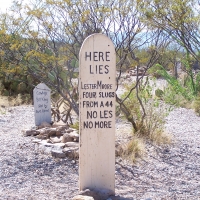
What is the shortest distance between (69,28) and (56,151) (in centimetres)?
219

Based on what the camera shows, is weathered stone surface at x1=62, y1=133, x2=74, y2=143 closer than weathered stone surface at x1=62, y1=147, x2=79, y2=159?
No

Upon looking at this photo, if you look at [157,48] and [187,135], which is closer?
[157,48]

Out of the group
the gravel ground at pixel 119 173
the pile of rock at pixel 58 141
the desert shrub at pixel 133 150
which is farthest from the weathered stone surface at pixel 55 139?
the desert shrub at pixel 133 150

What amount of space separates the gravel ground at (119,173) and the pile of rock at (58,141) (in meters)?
0.13

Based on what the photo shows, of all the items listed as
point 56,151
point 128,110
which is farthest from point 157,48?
point 56,151

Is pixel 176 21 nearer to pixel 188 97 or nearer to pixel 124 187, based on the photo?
pixel 124 187

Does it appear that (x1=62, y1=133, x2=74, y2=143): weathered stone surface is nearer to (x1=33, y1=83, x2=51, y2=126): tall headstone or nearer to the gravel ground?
the gravel ground

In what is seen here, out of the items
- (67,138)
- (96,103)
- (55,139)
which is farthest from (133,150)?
(96,103)

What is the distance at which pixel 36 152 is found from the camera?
739cm

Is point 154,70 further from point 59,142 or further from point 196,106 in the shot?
point 59,142

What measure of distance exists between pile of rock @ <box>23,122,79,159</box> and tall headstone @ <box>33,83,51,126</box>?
2.04ft

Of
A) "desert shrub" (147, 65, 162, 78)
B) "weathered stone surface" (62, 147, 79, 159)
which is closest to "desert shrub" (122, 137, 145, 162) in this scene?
"weathered stone surface" (62, 147, 79, 159)

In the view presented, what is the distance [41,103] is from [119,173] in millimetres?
4067

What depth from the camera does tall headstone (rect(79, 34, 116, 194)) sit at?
5.02m
